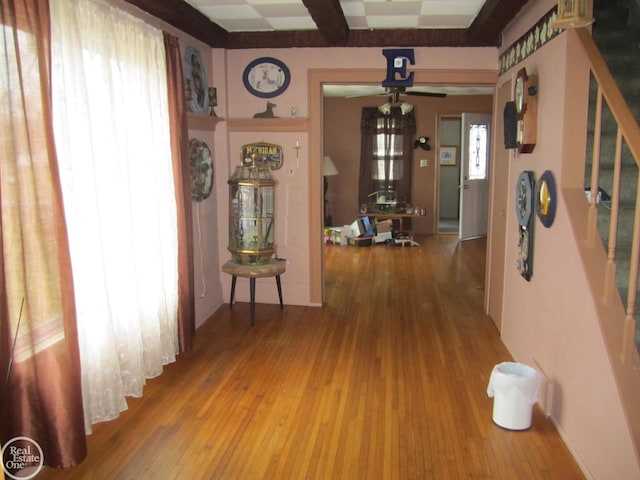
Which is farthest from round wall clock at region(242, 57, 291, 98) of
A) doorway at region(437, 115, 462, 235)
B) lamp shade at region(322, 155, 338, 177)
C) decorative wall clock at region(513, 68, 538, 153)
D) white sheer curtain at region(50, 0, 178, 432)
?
doorway at region(437, 115, 462, 235)

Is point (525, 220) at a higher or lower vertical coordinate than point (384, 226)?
higher

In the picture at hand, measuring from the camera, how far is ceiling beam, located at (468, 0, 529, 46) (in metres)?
3.33

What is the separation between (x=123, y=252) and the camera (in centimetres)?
298

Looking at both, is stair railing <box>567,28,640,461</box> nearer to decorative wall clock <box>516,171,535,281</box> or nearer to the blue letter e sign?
decorative wall clock <box>516,171,535,281</box>

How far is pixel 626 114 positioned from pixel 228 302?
3.84 meters

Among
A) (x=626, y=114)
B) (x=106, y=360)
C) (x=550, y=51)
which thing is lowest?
(x=106, y=360)

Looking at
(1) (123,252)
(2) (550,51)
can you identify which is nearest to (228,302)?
(1) (123,252)

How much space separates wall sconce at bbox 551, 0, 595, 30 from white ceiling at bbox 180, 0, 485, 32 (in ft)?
4.73

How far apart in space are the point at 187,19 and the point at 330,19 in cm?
102

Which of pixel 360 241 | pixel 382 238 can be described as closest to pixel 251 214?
pixel 360 241

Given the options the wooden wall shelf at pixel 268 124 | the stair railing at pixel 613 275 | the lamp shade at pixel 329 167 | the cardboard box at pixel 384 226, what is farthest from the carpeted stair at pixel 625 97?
the lamp shade at pixel 329 167

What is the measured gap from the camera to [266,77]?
15.4ft

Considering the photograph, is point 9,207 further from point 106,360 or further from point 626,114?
point 626,114

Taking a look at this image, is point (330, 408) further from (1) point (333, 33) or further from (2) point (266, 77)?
(2) point (266, 77)
